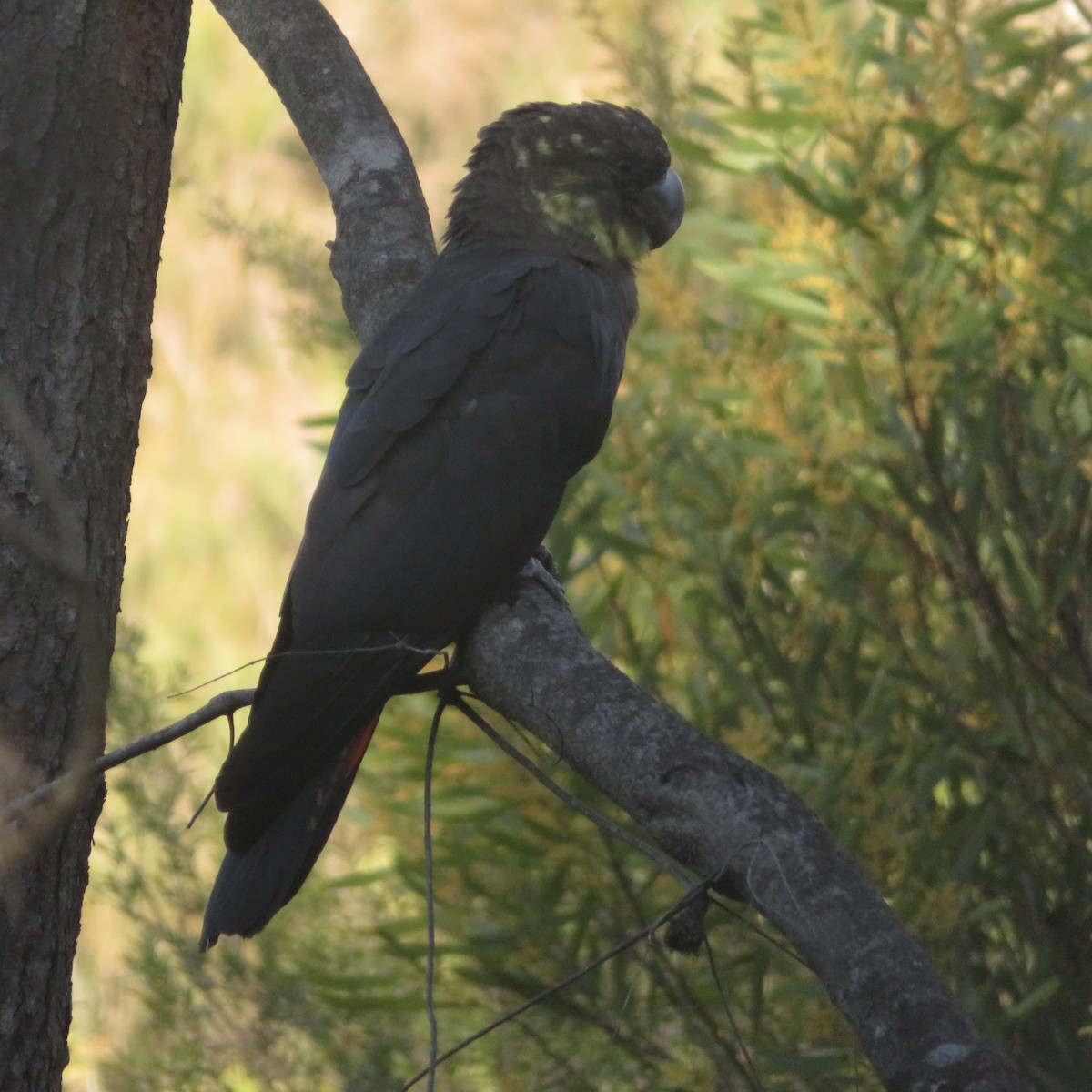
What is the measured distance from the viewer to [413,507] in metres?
1.95

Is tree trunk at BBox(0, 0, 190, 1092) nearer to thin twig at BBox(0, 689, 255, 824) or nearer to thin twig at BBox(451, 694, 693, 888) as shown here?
thin twig at BBox(0, 689, 255, 824)

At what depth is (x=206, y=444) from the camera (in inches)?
198

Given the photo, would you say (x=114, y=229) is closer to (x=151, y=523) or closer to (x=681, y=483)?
(x=681, y=483)

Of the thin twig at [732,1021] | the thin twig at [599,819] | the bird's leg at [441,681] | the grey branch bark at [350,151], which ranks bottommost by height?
the thin twig at [732,1021]

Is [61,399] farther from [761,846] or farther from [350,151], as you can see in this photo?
[350,151]

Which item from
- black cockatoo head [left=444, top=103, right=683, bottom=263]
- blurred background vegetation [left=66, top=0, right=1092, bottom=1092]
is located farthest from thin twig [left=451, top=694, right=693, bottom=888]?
black cockatoo head [left=444, top=103, right=683, bottom=263]

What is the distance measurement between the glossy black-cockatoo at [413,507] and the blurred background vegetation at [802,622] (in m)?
0.28

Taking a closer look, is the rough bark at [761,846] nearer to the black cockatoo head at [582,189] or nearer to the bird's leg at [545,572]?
the bird's leg at [545,572]

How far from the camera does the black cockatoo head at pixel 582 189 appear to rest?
238 cm

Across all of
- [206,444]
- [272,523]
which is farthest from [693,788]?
[206,444]

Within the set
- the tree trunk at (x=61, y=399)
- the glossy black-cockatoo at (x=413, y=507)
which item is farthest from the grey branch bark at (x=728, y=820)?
the tree trunk at (x=61, y=399)

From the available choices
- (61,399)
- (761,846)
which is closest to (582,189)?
(61,399)

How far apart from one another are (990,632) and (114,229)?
4.18 feet

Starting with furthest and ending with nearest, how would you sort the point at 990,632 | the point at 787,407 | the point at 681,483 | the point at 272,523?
the point at 272,523
the point at 681,483
the point at 787,407
the point at 990,632
